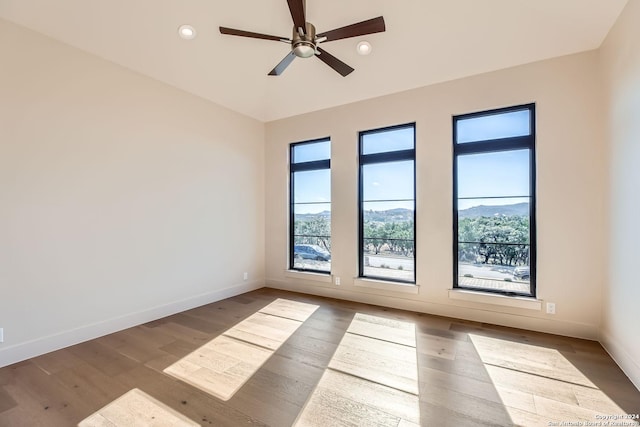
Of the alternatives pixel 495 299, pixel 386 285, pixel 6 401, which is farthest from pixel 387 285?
pixel 6 401

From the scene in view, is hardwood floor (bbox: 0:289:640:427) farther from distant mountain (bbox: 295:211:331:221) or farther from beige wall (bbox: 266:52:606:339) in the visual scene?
distant mountain (bbox: 295:211:331:221)

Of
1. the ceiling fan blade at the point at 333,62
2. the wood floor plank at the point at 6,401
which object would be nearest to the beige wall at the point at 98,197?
the wood floor plank at the point at 6,401

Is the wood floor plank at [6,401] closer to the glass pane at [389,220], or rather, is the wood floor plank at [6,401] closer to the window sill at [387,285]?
the window sill at [387,285]

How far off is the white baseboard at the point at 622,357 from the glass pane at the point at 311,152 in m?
3.94

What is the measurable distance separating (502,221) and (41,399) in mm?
4683

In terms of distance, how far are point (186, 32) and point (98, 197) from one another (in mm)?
2081

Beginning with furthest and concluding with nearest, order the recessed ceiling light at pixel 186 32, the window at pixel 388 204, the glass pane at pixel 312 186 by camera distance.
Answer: the glass pane at pixel 312 186
the window at pixel 388 204
the recessed ceiling light at pixel 186 32

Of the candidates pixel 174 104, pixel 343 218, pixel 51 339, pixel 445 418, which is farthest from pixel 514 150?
pixel 51 339

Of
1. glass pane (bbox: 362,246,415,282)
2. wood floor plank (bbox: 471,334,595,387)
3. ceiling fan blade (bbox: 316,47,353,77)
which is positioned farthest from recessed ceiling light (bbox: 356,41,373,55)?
wood floor plank (bbox: 471,334,595,387)

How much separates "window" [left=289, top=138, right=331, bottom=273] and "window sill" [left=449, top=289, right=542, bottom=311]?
6.47ft

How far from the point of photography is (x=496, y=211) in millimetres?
3594

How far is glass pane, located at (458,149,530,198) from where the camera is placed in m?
3.47

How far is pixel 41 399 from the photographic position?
83.6 inches

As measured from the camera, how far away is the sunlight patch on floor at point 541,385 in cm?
196
